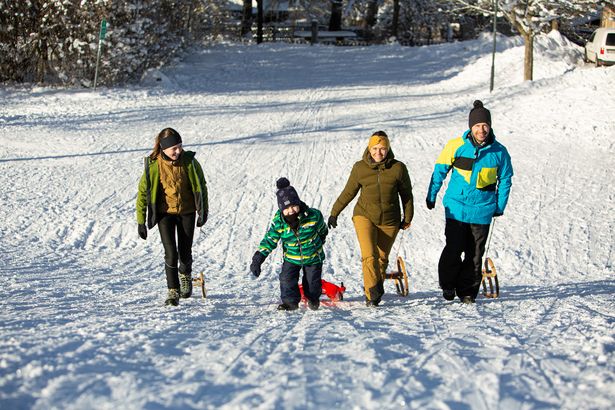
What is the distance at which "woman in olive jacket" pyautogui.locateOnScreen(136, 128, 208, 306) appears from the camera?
6.63 m

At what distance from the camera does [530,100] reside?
18.5 metres

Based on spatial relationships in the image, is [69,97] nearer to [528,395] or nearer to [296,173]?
[296,173]

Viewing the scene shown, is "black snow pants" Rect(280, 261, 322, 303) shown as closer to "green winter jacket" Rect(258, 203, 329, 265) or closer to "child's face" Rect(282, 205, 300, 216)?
"green winter jacket" Rect(258, 203, 329, 265)

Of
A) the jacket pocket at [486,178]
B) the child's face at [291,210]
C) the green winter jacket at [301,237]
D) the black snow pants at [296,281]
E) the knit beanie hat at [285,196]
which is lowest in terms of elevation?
the black snow pants at [296,281]

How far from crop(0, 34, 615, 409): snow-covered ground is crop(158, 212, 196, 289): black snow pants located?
1.17 ft

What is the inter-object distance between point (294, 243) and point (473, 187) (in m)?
1.72

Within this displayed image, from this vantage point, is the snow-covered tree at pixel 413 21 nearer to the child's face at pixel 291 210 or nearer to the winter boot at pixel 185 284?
the winter boot at pixel 185 284

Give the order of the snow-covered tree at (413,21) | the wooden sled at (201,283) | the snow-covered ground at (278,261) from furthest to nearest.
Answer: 1. the snow-covered tree at (413,21)
2. the wooden sled at (201,283)
3. the snow-covered ground at (278,261)

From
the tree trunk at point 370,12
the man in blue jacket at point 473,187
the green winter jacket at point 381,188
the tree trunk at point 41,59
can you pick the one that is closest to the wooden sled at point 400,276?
the man in blue jacket at point 473,187

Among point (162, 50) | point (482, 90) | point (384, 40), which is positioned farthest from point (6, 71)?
point (384, 40)

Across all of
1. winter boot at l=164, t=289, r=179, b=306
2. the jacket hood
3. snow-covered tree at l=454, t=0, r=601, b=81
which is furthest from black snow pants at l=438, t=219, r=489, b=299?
snow-covered tree at l=454, t=0, r=601, b=81

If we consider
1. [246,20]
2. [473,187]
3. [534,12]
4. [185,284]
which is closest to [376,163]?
[473,187]

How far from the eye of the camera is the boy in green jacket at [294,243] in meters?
6.47

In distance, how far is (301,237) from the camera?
661cm
